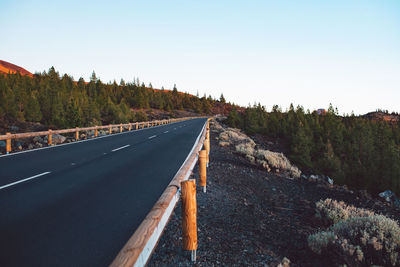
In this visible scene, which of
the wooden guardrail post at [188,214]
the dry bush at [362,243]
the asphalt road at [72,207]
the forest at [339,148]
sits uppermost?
the wooden guardrail post at [188,214]

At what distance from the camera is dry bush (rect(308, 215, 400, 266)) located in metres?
3.69

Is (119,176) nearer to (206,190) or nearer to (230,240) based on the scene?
(206,190)

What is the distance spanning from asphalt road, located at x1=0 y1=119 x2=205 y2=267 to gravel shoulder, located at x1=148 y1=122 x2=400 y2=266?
760 millimetres

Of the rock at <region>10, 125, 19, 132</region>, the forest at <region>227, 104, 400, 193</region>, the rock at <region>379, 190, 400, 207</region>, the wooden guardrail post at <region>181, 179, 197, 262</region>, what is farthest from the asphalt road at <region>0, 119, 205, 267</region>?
the forest at <region>227, 104, 400, 193</region>

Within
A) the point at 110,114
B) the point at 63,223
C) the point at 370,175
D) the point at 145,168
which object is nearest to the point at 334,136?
the point at 370,175

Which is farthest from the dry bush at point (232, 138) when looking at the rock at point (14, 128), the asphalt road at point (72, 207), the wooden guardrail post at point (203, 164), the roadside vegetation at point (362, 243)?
the rock at point (14, 128)

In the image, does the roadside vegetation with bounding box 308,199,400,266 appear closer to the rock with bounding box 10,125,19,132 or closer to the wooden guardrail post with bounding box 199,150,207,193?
the wooden guardrail post with bounding box 199,150,207,193

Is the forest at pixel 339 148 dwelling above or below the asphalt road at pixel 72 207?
below

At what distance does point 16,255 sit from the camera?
3.09m

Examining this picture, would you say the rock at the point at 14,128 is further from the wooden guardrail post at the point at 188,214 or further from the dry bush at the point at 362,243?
the dry bush at the point at 362,243

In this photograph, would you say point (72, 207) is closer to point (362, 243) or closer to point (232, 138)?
point (362, 243)

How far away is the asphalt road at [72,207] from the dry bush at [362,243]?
3.28 metres

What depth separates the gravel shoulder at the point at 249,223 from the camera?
12.3ft

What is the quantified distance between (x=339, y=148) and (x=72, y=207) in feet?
224
